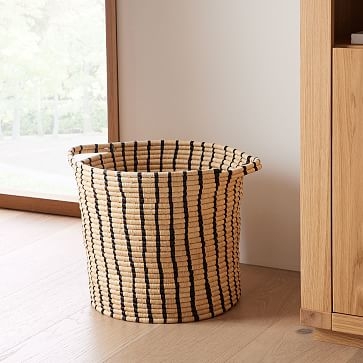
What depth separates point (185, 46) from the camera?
8.59 feet

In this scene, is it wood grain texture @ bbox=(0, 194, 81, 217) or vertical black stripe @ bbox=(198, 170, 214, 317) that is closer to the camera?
vertical black stripe @ bbox=(198, 170, 214, 317)

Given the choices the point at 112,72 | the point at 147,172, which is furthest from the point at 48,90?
the point at 147,172

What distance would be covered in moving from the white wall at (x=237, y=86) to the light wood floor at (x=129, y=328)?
0.60 feet

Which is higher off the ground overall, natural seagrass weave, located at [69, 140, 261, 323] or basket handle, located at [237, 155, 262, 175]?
basket handle, located at [237, 155, 262, 175]

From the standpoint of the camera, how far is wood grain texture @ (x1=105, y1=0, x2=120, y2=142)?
274 centimetres

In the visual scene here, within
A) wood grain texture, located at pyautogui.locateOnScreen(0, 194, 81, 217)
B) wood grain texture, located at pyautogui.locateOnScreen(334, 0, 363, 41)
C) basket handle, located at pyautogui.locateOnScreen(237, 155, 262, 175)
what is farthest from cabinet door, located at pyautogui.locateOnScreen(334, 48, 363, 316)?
wood grain texture, located at pyautogui.locateOnScreen(0, 194, 81, 217)

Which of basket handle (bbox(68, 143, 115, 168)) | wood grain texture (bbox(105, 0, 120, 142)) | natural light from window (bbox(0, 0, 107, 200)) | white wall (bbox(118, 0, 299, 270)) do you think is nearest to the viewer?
basket handle (bbox(68, 143, 115, 168))

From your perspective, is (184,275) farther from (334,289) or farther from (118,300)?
(334,289)

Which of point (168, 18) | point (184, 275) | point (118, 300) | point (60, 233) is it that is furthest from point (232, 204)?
point (60, 233)

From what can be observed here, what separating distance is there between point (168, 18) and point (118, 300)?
0.86 m

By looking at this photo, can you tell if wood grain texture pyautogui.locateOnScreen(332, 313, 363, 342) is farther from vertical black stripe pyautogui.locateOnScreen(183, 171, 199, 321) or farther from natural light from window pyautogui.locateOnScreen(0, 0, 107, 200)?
natural light from window pyautogui.locateOnScreen(0, 0, 107, 200)

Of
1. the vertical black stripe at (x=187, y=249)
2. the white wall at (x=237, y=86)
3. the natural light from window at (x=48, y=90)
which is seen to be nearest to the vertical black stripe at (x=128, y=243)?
the vertical black stripe at (x=187, y=249)

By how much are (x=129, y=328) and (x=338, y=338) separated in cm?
49

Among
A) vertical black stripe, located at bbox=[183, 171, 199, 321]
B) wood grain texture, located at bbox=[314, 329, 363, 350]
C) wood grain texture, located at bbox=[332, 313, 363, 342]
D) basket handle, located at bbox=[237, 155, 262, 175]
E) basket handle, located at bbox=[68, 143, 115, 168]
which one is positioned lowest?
wood grain texture, located at bbox=[314, 329, 363, 350]
